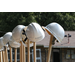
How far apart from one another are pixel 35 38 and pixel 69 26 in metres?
9.43

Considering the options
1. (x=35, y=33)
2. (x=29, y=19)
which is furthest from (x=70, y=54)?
(x=35, y=33)

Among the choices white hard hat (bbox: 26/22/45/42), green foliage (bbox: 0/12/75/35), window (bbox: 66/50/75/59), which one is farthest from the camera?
green foliage (bbox: 0/12/75/35)

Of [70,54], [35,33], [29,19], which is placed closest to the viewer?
[35,33]

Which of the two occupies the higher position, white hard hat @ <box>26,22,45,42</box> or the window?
white hard hat @ <box>26,22,45,42</box>

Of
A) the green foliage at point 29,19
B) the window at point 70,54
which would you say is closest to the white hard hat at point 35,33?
the window at point 70,54

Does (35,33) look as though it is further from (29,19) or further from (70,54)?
(29,19)

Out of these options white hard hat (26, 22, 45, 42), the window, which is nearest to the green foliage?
the window

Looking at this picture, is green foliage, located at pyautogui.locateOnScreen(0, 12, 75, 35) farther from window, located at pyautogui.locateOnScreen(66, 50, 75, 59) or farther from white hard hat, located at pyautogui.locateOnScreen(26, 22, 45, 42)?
white hard hat, located at pyautogui.locateOnScreen(26, 22, 45, 42)

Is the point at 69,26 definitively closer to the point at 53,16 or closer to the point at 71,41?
the point at 53,16

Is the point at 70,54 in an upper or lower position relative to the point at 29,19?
lower

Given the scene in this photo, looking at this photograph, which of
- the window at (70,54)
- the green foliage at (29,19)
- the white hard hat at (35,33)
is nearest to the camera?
the white hard hat at (35,33)

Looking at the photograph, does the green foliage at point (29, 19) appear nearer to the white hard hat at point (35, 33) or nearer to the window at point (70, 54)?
the window at point (70, 54)
